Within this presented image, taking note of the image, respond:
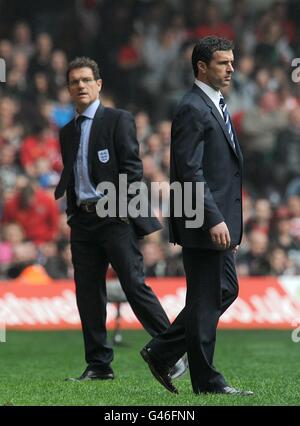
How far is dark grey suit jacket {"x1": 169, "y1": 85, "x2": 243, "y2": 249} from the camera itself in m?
7.88

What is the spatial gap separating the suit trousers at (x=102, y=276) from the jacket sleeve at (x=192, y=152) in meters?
1.62

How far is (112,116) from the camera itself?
970 centimetres

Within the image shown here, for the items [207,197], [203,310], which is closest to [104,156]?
[207,197]

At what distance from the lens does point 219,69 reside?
319 inches

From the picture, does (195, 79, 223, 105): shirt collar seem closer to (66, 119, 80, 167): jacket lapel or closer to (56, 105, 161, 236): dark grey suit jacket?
(56, 105, 161, 236): dark grey suit jacket

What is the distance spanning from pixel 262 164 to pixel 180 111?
38.4 ft

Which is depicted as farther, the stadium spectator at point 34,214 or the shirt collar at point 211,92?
the stadium spectator at point 34,214

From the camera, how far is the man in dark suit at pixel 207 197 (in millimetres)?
7941

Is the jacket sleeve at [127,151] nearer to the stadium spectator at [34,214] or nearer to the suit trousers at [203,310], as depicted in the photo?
the suit trousers at [203,310]

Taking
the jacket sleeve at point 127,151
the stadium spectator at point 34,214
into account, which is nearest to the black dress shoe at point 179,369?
the jacket sleeve at point 127,151

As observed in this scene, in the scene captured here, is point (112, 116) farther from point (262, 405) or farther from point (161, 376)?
point (262, 405)

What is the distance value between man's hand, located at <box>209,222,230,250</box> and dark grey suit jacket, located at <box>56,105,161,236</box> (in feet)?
5.86

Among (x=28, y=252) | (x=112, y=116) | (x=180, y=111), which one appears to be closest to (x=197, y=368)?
(x=180, y=111)

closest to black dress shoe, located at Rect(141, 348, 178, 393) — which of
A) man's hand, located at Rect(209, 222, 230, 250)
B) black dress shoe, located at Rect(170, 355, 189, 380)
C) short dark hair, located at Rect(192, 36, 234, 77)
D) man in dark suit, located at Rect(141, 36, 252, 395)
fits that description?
man in dark suit, located at Rect(141, 36, 252, 395)
